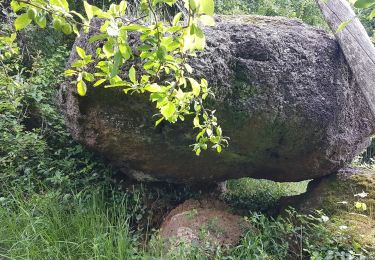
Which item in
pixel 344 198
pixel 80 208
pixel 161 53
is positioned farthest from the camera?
pixel 344 198

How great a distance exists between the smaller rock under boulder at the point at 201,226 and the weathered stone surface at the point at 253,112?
34 cm

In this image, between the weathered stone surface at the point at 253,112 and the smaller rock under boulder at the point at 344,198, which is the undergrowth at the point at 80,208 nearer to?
the smaller rock under boulder at the point at 344,198

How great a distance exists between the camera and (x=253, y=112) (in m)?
3.16

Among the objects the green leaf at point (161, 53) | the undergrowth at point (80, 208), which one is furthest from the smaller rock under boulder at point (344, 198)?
the green leaf at point (161, 53)

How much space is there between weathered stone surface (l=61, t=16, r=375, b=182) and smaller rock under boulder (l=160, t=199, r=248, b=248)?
1.10ft

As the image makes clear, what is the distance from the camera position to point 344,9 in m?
3.69

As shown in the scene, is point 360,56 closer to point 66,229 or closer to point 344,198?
point 344,198

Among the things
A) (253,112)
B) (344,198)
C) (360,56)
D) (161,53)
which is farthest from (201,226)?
(161,53)

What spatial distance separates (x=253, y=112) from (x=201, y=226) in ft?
3.48

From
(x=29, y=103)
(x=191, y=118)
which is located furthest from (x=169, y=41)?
(x=29, y=103)

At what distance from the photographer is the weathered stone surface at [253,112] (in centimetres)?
306

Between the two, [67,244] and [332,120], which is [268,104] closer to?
[332,120]

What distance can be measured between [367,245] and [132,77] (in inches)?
97.1

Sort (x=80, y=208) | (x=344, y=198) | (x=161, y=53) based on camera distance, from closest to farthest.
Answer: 1. (x=161, y=53)
2. (x=80, y=208)
3. (x=344, y=198)
